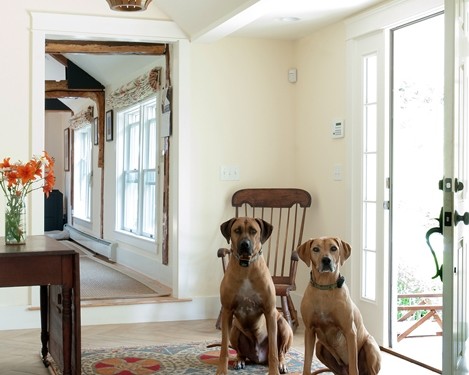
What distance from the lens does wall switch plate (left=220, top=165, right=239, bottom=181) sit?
5914 millimetres

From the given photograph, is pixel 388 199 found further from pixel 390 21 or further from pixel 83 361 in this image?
pixel 83 361

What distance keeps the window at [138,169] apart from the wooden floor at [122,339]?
6.50 feet

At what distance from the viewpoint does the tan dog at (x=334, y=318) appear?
11.5 ft

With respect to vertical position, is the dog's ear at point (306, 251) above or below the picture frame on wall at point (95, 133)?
below

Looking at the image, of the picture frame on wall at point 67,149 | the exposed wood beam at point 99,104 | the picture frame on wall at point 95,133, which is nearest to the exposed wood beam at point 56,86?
the exposed wood beam at point 99,104

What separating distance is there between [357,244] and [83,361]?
2027mm

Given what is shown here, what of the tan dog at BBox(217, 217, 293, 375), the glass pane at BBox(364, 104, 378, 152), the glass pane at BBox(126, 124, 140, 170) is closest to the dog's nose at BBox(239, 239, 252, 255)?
the tan dog at BBox(217, 217, 293, 375)

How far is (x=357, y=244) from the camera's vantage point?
518 cm

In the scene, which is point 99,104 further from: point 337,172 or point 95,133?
point 337,172

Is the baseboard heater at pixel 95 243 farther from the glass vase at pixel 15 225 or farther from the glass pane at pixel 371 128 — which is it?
the glass vase at pixel 15 225

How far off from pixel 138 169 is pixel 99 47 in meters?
1.70

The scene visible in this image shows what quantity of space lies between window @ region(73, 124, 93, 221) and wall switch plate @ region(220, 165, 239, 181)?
512 cm

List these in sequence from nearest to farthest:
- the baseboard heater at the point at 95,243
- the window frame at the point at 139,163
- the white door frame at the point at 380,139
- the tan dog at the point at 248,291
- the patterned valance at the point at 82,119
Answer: the tan dog at the point at 248,291 → the white door frame at the point at 380,139 → the window frame at the point at 139,163 → the baseboard heater at the point at 95,243 → the patterned valance at the point at 82,119

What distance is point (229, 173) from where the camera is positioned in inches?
234
